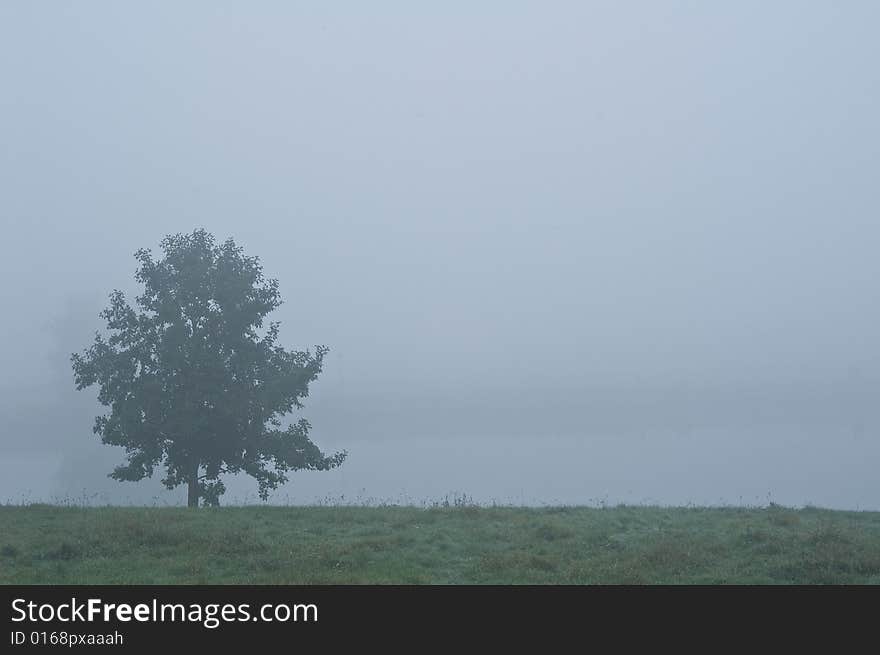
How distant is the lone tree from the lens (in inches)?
1512

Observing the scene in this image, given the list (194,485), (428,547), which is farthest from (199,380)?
(428,547)

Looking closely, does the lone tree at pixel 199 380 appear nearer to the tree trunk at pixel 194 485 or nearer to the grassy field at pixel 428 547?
the tree trunk at pixel 194 485

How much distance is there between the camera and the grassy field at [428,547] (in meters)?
19.4

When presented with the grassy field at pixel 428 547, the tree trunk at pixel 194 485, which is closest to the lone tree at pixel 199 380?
the tree trunk at pixel 194 485

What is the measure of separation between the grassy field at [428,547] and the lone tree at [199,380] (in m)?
9.04

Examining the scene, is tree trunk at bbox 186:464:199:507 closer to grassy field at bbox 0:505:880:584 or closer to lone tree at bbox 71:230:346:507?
lone tree at bbox 71:230:346:507

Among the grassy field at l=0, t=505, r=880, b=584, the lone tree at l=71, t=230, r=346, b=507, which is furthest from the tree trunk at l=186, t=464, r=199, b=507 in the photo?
the grassy field at l=0, t=505, r=880, b=584

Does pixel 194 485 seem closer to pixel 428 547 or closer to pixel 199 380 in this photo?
pixel 199 380

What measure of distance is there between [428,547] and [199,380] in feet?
63.2

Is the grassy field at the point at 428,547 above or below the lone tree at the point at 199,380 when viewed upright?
below
